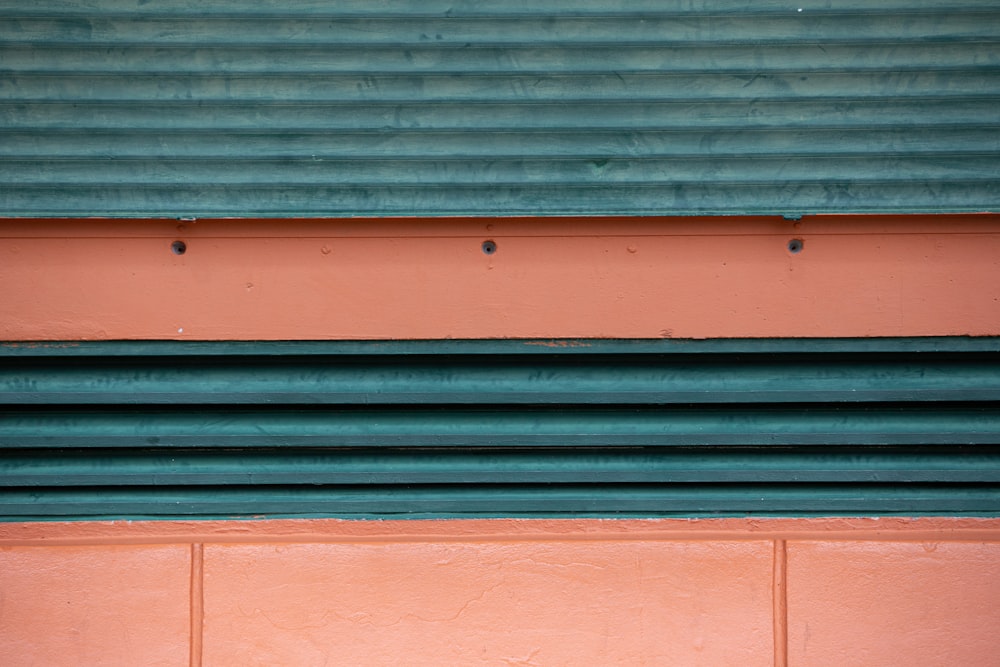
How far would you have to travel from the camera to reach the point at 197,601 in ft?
8.69

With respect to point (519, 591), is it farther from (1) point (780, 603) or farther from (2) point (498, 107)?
(2) point (498, 107)

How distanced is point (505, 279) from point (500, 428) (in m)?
0.53

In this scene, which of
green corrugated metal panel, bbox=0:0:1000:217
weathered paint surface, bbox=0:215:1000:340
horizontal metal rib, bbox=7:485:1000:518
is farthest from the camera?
horizontal metal rib, bbox=7:485:1000:518

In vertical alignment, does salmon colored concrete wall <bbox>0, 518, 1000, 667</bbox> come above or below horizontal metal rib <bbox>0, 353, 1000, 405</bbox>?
below

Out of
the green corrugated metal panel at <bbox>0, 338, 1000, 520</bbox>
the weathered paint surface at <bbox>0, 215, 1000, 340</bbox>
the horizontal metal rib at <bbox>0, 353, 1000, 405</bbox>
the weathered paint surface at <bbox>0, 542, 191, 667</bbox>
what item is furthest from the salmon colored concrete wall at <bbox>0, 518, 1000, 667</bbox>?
the weathered paint surface at <bbox>0, 215, 1000, 340</bbox>

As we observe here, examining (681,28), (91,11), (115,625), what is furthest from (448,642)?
(91,11)

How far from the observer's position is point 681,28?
89.7 inches

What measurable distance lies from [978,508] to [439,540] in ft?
6.45

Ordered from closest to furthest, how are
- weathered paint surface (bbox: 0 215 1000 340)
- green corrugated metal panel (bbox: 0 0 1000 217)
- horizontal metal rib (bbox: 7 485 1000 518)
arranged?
1. green corrugated metal panel (bbox: 0 0 1000 217)
2. weathered paint surface (bbox: 0 215 1000 340)
3. horizontal metal rib (bbox: 7 485 1000 518)

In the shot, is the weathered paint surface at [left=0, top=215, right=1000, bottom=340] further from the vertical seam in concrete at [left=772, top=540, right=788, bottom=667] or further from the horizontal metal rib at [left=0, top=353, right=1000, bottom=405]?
the vertical seam in concrete at [left=772, top=540, right=788, bottom=667]

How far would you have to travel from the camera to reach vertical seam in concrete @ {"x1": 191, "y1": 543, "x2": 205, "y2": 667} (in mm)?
2645

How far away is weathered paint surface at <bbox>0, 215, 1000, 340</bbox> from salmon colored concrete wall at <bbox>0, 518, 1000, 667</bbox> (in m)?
0.74

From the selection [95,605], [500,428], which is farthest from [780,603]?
[95,605]

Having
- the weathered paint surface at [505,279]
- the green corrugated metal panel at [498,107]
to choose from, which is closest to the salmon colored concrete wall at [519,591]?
the weathered paint surface at [505,279]
